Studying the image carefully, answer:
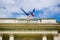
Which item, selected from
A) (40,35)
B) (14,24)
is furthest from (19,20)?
(40,35)

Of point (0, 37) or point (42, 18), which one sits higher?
point (42, 18)

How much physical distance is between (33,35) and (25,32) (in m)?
1.28

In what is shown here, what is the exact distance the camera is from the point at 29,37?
3488 centimetres

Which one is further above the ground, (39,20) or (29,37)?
(39,20)

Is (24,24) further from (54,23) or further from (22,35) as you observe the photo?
(54,23)

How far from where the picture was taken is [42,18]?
35.1m

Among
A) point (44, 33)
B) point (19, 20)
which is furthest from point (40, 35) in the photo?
point (19, 20)

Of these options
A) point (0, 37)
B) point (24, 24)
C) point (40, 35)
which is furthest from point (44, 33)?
point (0, 37)

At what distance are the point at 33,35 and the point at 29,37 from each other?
71cm

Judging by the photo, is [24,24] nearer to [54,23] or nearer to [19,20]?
[19,20]

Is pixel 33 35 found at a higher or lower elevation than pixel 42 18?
lower

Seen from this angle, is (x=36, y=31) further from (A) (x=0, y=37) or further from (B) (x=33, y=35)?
(A) (x=0, y=37)

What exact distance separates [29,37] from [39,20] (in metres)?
2.78

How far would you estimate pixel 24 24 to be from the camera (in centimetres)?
3409
